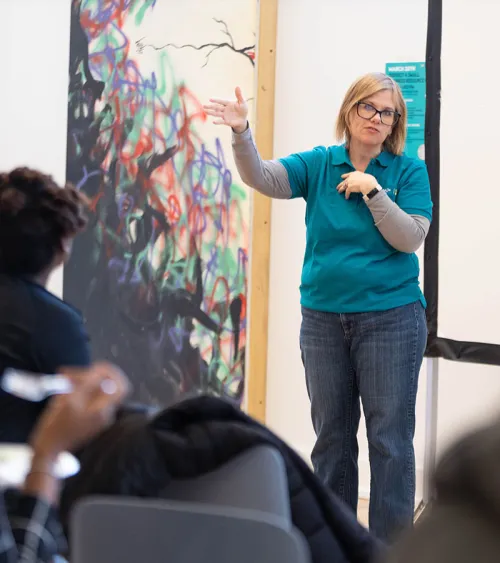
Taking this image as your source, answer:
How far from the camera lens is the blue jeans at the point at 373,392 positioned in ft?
8.05

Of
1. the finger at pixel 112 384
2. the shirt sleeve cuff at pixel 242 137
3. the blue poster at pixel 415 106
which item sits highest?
the blue poster at pixel 415 106

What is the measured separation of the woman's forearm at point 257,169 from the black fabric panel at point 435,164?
57cm

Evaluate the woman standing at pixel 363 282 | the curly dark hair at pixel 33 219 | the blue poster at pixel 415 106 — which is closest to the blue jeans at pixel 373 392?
the woman standing at pixel 363 282

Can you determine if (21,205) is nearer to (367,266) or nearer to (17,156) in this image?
(367,266)

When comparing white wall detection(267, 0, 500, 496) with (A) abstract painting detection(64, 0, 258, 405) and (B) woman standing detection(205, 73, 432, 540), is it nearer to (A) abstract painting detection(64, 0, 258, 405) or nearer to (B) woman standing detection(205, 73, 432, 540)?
(A) abstract painting detection(64, 0, 258, 405)

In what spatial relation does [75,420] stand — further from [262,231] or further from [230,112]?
[262,231]

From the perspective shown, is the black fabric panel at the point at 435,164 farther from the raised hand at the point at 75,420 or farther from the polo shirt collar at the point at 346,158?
the raised hand at the point at 75,420

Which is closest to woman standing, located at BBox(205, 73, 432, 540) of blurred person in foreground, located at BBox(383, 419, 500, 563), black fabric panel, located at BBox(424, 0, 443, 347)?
black fabric panel, located at BBox(424, 0, 443, 347)

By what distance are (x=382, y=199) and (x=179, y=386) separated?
1721 mm

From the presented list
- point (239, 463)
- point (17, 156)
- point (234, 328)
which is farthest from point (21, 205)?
point (17, 156)

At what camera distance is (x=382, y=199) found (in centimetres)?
237

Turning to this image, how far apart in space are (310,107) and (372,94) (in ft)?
3.66

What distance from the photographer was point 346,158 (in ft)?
8.35

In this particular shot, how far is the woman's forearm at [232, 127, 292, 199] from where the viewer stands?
2.52 m
